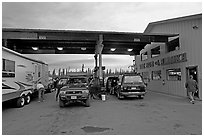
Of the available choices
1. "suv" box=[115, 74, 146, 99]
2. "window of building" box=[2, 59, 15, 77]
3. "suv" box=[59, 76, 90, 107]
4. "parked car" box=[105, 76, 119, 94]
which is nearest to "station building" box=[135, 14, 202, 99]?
"suv" box=[115, 74, 146, 99]

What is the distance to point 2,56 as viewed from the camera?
30.2 ft

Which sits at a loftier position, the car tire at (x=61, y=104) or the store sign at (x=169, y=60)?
the store sign at (x=169, y=60)

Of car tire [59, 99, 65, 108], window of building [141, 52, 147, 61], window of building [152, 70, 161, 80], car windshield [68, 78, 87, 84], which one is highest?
window of building [141, 52, 147, 61]

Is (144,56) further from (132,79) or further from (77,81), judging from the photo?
(77,81)

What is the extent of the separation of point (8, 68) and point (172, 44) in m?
13.8

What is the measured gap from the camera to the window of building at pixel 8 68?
9348 millimetres

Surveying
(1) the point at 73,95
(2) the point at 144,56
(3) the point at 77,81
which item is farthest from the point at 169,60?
(1) the point at 73,95

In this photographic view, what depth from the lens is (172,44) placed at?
1817cm

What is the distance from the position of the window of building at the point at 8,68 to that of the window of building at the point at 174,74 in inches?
485

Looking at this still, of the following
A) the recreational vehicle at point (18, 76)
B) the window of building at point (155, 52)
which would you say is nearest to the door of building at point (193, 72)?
the window of building at point (155, 52)

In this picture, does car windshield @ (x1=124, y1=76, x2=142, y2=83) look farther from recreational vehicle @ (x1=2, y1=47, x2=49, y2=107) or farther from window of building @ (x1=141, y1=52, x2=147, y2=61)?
window of building @ (x1=141, y1=52, x2=147, y2=61)

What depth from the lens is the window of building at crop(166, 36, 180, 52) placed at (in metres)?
17.0

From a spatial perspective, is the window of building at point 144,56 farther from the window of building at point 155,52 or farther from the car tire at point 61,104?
the car tire at point 61,104

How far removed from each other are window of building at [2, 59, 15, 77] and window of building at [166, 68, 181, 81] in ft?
40.4
